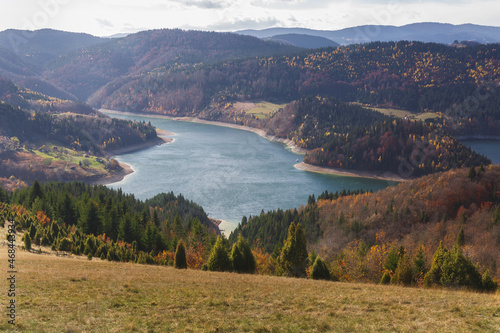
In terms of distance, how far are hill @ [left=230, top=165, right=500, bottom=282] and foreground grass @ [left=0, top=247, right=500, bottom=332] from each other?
1087 inches

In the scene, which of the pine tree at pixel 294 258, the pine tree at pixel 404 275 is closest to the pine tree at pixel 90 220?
the pine tree at pixel 294 258

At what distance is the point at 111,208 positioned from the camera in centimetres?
8094

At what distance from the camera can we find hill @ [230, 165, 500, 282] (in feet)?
200

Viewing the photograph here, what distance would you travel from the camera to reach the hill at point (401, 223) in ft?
200

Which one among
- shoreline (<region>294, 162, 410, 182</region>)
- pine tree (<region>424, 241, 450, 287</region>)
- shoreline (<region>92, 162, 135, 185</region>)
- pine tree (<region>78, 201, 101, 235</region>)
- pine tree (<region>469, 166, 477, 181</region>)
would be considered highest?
pine tree (<region>469, 166, 477, 181</region>)

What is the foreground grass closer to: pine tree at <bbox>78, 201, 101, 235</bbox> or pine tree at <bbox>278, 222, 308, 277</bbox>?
pine tree at <bbox>278, 222, 308, 277</bbox>

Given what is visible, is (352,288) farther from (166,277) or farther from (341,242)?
(341,242)

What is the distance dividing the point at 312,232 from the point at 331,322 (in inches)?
2888

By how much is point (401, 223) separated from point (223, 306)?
66.2 m

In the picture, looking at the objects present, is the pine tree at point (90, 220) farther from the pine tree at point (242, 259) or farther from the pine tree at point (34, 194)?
the pine tree at point (242, 259)

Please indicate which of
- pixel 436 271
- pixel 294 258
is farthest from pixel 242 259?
pixel 436 271

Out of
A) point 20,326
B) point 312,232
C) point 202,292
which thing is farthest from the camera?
point 312,232

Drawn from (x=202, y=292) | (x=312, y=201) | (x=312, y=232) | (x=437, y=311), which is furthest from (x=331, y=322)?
(x=312, y=201)

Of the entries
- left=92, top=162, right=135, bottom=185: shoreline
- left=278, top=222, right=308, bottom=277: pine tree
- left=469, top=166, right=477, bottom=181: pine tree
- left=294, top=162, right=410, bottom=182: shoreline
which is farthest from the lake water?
left=278, top=222, right=308, bottom=277: pine tree
